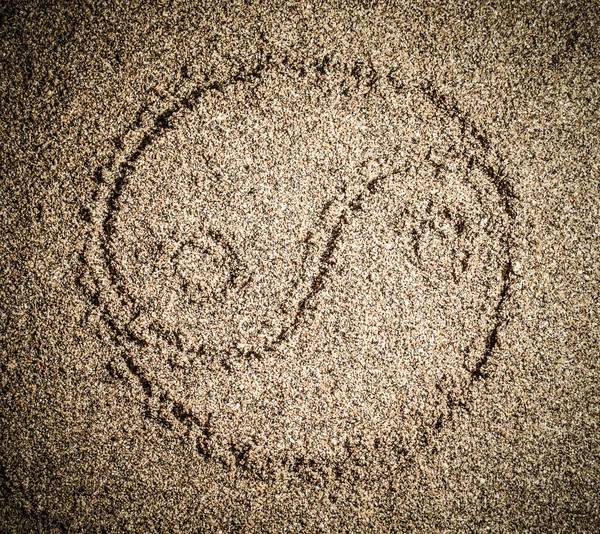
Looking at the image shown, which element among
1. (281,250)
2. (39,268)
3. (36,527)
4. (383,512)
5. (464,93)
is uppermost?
(464,93)

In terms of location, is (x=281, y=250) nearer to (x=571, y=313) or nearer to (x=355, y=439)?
(x=355, y=439)

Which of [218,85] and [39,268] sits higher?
[218,85]

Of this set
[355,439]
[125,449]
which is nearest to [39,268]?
[125,449]

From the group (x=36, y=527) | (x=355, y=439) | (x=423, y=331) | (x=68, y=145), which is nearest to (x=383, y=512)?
(x=355, y=439)
